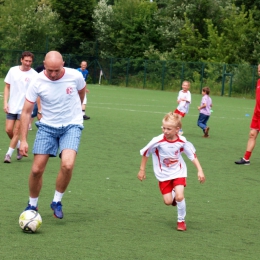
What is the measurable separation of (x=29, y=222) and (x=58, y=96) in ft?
5.07

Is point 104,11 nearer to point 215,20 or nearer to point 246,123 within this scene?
point 215,20

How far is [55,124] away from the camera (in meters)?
8.52

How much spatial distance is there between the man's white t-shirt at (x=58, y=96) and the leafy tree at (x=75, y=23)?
5884cm

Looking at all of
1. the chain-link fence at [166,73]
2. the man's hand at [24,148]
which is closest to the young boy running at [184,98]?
the man's hand at [24,148]

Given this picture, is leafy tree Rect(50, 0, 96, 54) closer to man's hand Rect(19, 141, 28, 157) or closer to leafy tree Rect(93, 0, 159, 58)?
leafy tree Rect(93, 0, 159, 58)

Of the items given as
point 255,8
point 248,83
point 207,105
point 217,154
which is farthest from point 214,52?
point 217,154

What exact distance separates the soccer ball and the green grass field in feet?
0.23

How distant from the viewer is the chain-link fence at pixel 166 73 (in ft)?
157

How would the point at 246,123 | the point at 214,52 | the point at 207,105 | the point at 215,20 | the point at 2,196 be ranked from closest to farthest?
the point at 2,196
the point at 207,105
the point at 246,123
the point at 214,52
the point at 215,20

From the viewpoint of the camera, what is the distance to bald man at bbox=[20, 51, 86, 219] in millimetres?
8320

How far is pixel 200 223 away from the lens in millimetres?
8641

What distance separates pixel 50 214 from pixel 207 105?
38.8 ft

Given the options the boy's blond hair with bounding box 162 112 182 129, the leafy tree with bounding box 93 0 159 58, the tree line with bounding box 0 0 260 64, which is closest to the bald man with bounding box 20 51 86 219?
the boy's blond hair with bounding box 162 112 182 129

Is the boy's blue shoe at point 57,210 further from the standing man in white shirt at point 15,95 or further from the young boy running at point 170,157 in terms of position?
the standing man in white shirt at point 15,95
